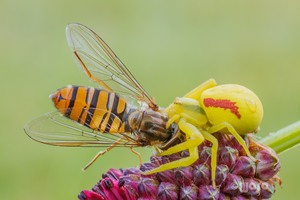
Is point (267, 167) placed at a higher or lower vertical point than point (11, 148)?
higher

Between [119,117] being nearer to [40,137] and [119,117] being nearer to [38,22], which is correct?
[40,137]

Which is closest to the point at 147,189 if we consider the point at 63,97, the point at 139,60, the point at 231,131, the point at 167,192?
the point at 167,192

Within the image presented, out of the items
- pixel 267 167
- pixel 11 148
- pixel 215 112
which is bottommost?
pixel 11 148

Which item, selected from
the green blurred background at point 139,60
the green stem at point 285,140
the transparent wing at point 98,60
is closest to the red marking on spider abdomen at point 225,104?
the green stem at point 285,140

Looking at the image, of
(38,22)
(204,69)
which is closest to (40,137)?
(204,69)

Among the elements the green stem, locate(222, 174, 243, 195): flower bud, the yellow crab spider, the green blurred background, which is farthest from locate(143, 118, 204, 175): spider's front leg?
the green blurred background

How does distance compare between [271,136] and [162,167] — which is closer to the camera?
[162,167]

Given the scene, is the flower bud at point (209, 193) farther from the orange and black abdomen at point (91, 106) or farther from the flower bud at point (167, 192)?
the orange and black abdomen at point (91, 106)
